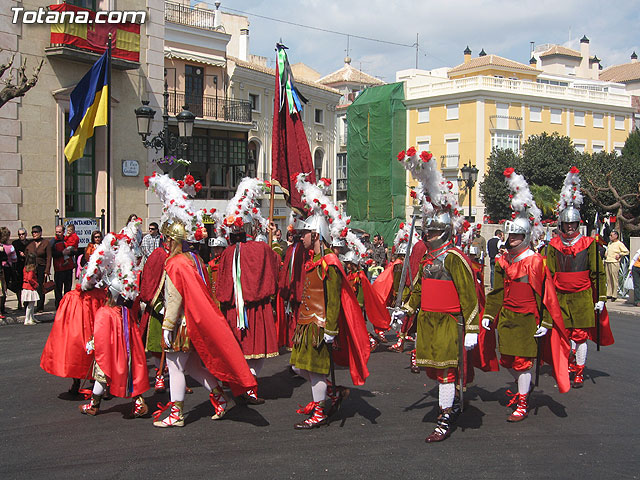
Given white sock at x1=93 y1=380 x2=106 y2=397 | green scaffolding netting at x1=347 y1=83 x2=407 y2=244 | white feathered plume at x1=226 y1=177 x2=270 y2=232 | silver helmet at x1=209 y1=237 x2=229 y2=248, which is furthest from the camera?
green scaffolding netting at x1=347 y1=83 x2=407 y2=244

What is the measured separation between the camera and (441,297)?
619cm

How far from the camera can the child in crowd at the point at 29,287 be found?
39.9 feet

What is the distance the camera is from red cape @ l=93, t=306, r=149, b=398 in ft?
20.7

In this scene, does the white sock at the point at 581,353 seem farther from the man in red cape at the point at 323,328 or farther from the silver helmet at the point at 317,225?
the silver helmet at the point at 317,225

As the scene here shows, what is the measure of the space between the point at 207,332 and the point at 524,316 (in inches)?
125

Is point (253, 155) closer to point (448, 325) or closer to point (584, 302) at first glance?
point (584, 302)

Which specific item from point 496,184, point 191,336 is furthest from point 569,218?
point 496,184

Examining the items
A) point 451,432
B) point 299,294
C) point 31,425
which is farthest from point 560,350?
point 31,425

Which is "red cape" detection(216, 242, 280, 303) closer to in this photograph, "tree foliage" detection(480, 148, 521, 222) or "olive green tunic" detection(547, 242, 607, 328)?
"olive green tunic" detection(547, 242, 607, 328)

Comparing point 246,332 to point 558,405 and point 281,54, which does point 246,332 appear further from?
point 281,54

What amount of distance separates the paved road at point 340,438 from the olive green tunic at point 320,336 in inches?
24.5

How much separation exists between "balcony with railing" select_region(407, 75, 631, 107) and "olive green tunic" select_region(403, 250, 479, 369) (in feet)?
123

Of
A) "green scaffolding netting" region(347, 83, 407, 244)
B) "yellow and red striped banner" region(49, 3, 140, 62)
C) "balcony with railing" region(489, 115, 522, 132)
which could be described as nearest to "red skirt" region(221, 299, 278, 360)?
"yellow and red striped banner" region(49, 3, 140, 62)

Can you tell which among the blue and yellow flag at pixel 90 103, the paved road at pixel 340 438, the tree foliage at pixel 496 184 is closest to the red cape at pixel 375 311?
the paved road at pixel 340 438
